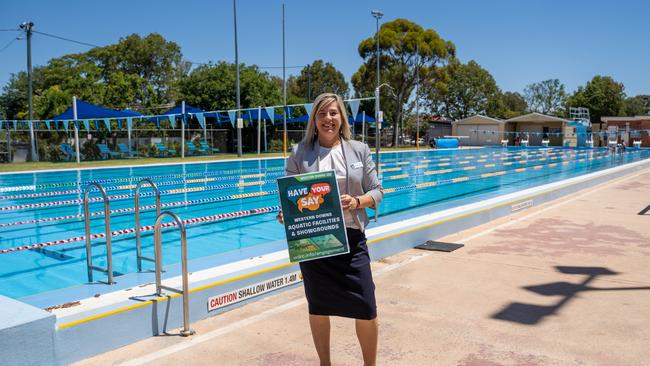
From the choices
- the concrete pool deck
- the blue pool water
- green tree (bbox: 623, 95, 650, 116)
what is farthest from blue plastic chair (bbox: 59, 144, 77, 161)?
green tree (bbox: 623, 95, 650, 116)

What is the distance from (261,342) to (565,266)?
145 inches

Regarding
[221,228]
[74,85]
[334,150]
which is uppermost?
[74,85]

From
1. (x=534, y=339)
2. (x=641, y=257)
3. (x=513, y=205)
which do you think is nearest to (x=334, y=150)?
(x=534, y=339)

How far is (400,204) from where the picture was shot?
12.0m

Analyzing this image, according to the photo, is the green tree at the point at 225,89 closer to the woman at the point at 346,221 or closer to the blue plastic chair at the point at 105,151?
the blue plastic chair at the point at 105,151

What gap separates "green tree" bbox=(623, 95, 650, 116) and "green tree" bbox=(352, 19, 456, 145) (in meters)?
65.8

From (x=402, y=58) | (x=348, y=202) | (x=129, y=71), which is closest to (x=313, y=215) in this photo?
(x=348, y=202)

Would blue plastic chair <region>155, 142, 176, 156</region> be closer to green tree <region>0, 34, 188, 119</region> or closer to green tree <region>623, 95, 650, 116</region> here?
green tree <region>0, 34, 188, 119</region>

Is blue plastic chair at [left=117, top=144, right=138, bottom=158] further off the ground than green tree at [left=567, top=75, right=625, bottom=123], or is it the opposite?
green tree at [left=567, top=75, right=625, bottom=123]

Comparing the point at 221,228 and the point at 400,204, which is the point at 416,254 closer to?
the point at 221,228

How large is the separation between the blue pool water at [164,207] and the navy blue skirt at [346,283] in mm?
2673

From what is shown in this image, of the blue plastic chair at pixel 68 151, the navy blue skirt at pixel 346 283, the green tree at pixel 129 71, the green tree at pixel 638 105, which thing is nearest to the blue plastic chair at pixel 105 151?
the blue plastic chair at pixel 68 151

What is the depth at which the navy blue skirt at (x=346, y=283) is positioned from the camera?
2775 mm

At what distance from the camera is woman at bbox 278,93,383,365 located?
9.12 feet
